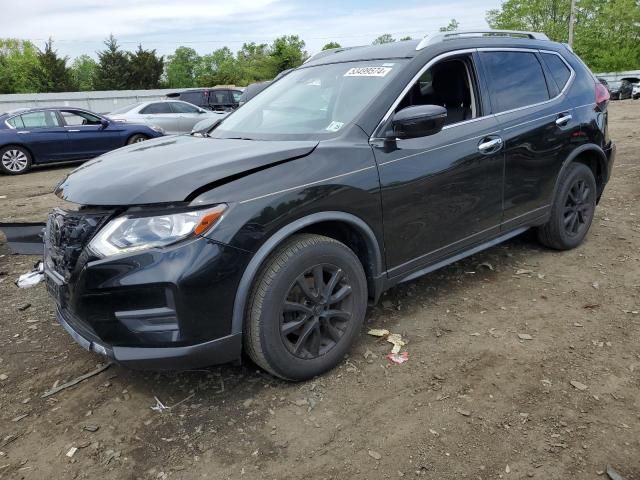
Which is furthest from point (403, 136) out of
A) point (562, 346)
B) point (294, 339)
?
point (562, 346)

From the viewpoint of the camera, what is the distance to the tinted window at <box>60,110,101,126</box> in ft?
40.2

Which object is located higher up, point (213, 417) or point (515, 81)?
point (515, 81)

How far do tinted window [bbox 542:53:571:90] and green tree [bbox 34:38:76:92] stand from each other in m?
59.6

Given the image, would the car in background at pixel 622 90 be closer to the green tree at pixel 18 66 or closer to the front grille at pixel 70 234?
the front grille at pixel 70 234

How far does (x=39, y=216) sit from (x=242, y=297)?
5.77 m

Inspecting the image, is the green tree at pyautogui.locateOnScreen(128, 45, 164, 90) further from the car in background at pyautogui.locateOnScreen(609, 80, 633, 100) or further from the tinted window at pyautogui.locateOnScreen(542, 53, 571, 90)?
the tinted window at pyautogui.locateOnScreen(542, 53, 571, 90)

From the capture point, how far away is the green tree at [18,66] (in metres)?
61.4

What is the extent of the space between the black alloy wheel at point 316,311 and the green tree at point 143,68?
60866mm

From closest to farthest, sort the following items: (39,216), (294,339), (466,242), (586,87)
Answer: (294,339) → (466,242) → (586,87) → (39,216)

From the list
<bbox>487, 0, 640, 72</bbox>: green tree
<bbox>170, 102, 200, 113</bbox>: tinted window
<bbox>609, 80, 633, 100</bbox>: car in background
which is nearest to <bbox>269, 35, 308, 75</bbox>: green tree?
<bbox>487, 0, 640, 72</bbox>: green tree

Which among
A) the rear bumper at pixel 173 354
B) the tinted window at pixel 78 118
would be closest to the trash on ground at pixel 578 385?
the rear bumper at pixel 173 354

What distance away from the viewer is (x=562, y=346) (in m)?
3.24

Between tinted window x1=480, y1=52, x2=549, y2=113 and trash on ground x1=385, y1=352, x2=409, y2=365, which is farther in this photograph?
tinted window x1=480, y1=52, x2=549, y2=113

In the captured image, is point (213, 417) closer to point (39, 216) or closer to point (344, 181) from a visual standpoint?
point (344, 181)
